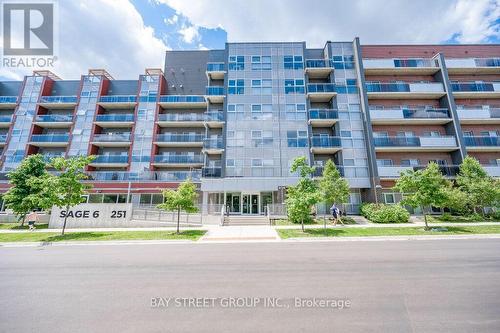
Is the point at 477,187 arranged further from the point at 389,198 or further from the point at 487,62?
the point at 487,62

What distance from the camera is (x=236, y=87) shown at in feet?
103

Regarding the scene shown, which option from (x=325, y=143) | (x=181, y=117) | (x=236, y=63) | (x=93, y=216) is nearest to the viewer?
(x=93, y=216)

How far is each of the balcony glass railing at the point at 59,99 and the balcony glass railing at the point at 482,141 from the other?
5813 centimetres

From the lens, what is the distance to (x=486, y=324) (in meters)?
3.94

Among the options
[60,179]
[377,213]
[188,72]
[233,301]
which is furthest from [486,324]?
[188,72]

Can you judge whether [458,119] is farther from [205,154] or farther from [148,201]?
[148,201]

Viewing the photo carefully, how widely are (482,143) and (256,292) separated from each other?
120ft

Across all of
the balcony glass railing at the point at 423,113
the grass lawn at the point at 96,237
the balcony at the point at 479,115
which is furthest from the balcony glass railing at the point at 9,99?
the balcony at the point at 479,115

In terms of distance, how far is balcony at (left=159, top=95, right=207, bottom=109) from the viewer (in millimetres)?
34438

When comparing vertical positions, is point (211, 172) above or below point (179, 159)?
below

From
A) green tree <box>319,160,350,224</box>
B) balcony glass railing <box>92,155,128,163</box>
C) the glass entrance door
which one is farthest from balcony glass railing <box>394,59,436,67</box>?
balcony glass railing <box>92,155,128,163</box>

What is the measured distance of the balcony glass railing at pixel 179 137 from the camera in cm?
3312

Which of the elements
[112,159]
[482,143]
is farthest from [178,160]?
[482,143]

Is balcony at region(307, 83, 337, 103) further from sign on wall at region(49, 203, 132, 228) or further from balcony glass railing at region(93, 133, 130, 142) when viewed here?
balcony glass railing at region(93, 133, 130, 142)
